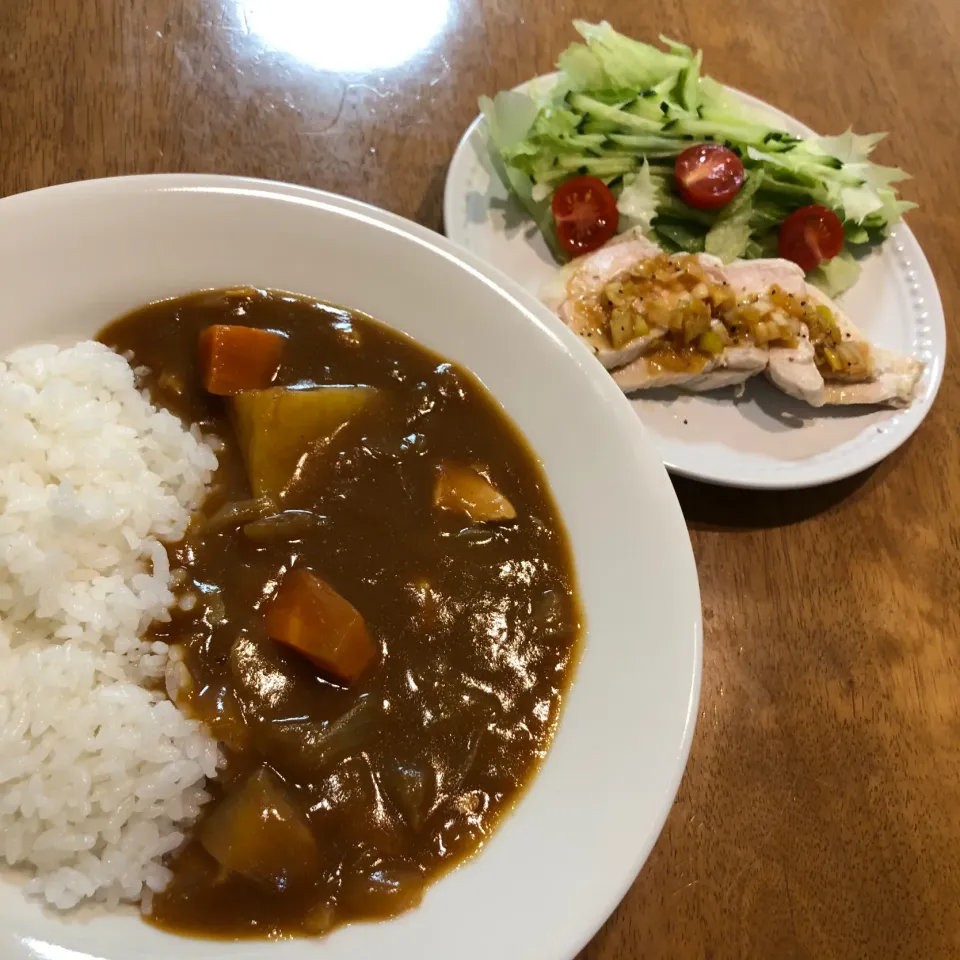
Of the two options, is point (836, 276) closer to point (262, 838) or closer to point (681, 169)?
point (681, 169)

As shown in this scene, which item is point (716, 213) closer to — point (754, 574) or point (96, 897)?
point (754, 574)

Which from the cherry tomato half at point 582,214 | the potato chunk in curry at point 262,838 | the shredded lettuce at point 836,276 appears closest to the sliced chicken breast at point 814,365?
the shredded lettuce at point 836,276

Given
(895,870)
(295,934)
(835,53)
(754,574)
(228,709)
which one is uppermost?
(835,53)

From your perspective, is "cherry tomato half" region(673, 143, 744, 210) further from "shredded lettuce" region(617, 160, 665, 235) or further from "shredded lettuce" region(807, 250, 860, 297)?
"shredded lettuce" region(807, 250, 860, 297)

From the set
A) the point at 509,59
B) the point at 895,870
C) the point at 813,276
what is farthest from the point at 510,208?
the point at 895,870

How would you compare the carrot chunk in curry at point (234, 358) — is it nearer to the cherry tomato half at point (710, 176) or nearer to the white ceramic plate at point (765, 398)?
the white ceramic plate at point (765, 398)

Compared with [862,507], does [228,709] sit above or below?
above
